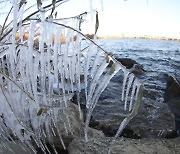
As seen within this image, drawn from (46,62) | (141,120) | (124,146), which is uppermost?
(46,62)

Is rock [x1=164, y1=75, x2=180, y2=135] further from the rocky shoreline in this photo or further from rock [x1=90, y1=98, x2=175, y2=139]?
rock [x1=90, y1=98, x2=175, y2=139]


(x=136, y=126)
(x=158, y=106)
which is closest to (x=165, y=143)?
(x=136, y=126)

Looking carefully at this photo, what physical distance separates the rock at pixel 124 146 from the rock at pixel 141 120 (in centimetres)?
157

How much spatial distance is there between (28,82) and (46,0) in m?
0.42

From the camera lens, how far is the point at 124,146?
10.0ft

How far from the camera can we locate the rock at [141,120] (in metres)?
5.00

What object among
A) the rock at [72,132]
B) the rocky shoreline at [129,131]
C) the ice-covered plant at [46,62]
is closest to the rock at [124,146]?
the rocky shoreline at [129,131]

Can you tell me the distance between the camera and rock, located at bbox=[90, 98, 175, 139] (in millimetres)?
Result: 5000

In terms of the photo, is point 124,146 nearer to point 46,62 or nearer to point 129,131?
point 129,131

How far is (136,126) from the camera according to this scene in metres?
5.18

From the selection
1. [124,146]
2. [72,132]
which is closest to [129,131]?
[124,146]

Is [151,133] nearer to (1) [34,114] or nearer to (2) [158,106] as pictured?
(2) [158,106]

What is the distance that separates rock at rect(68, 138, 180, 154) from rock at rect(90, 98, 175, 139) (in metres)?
1.57

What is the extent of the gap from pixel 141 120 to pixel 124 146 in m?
2.83
